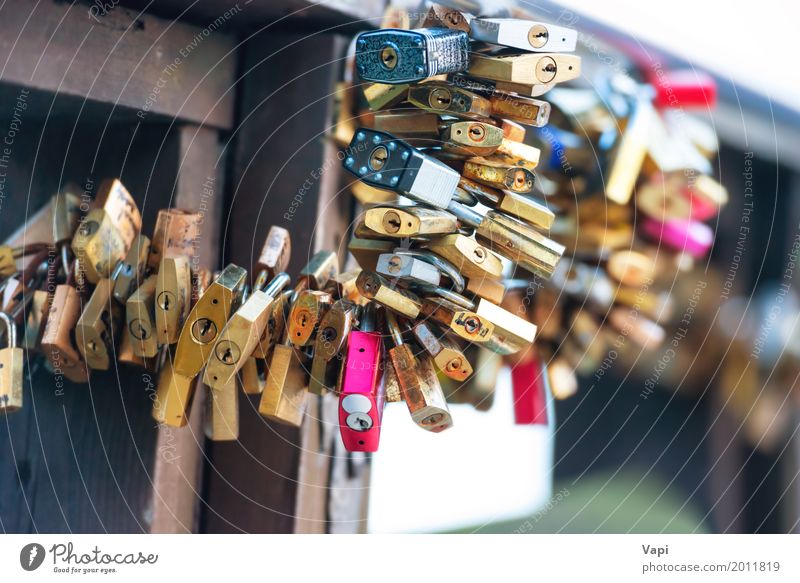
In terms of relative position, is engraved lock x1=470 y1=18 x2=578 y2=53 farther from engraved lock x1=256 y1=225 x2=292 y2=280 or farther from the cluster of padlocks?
engraved lock x1=256 y1=225 x2=292 y2=280

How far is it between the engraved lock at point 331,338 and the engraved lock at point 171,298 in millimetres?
85

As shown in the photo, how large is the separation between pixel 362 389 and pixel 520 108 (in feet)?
0.62

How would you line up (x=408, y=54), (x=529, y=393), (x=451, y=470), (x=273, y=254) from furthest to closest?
1. (x=451, y=470)
2. (x=529, y=393)
3. (x=273, y=254)
4. (x=408, y=54)

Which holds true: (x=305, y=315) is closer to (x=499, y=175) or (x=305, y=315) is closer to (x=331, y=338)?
(x=331, y=338)

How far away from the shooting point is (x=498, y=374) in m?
0.82

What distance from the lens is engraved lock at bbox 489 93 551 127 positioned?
53cm

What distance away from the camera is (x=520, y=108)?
1.73ft

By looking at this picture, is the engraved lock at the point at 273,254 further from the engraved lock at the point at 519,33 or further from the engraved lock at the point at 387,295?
the engraved lock at the point at 519,33

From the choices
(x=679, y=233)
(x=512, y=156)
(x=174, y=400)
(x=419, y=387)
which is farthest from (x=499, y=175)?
(x=679, y=233)

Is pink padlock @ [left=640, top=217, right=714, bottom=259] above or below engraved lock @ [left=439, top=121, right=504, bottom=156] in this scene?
below

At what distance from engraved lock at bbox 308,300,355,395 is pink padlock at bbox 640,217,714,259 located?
1.43 ft

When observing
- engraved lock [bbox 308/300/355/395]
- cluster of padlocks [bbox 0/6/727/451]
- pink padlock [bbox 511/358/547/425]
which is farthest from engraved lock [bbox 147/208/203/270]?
pink padlock [bbox 511/358/547/425]

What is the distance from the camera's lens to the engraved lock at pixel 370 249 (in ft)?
1.78

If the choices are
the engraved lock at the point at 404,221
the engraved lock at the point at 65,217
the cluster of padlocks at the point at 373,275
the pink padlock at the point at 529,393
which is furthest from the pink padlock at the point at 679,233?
the engraved lock at the point at 65,217
